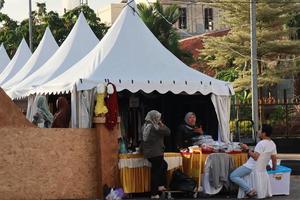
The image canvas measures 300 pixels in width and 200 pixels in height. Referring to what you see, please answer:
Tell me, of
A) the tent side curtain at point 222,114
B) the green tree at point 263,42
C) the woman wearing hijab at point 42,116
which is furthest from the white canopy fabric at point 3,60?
the tent side curtain at point 222,114

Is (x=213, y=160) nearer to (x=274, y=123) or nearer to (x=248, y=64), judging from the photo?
(x=274, y=123)

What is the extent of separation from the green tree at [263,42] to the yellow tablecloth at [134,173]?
21.0 meters

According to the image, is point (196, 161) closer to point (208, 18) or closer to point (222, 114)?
point (222, 114)

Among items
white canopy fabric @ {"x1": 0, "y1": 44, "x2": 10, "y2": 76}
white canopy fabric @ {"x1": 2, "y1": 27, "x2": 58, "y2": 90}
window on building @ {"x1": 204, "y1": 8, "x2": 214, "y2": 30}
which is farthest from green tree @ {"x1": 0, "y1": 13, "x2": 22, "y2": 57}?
white canopy fabric @ {"x1": 2, "y1": 27, "x2": 58, "y2": 90}

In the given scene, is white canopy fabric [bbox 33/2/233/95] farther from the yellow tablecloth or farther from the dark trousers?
the dark trousers

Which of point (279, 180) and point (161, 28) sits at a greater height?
point (161, 28)

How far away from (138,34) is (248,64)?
20006 millimetres

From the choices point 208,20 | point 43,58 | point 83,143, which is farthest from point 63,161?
point 208,20

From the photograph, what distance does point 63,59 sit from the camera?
22000mm

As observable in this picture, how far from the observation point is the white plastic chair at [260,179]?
1315cm

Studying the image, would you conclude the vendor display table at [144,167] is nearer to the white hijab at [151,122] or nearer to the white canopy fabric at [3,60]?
the white hijab at [151,122]

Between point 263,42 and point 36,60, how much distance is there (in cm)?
1323

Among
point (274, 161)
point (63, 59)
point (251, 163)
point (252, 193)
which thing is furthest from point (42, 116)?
point (274, 161)

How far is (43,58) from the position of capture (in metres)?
27.0
